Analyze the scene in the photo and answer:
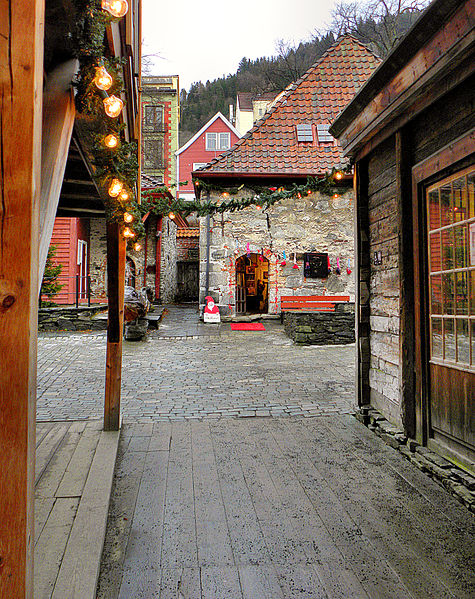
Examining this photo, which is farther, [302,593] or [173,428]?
[173,428]

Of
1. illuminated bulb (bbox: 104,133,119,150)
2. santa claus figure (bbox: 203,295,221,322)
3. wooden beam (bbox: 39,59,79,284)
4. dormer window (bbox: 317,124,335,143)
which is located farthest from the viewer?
dormer window (bbox: 317,124,335,143)

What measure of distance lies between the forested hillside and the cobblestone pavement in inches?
167

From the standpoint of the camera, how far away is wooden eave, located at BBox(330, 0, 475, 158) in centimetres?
262

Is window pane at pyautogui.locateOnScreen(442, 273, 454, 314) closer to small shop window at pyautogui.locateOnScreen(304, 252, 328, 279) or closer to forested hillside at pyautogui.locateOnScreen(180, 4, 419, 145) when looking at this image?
forested hillside at pyautogui.locateOnScreen(180, 4, 419, 145)

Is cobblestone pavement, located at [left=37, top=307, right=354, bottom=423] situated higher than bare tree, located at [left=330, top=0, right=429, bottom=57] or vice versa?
bare tree, located at [left=330, top=0, right=429, bottom=57]

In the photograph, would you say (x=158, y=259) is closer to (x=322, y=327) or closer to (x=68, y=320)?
(x=68, y=320)

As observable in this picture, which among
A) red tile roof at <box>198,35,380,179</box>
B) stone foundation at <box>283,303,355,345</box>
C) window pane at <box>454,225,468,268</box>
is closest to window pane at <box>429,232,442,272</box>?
window pane at <box>454,225,468,268</box>

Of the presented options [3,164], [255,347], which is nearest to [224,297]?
[255,347]

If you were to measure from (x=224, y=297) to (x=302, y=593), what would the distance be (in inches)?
441

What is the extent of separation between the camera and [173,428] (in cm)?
439

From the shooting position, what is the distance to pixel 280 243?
13.0m

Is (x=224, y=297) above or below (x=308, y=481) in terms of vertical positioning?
above

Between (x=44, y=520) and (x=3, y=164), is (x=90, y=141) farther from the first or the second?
(x=44, y=520)

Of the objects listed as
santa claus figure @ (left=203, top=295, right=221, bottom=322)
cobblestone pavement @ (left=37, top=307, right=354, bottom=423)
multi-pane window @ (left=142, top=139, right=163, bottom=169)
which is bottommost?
cobblestone pavement @ (left=37, top=307, right=354, bottom=423)
